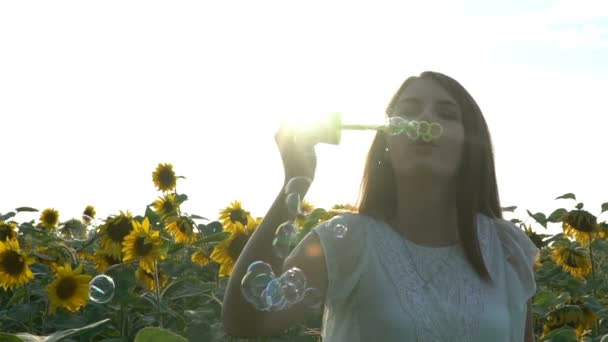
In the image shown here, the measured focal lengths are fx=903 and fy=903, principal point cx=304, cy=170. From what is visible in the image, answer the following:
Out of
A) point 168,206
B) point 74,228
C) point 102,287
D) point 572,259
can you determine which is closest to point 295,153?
point 102,287

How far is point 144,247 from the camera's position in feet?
13.5

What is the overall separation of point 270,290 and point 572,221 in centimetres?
355

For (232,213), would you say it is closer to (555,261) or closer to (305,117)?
(555,261)

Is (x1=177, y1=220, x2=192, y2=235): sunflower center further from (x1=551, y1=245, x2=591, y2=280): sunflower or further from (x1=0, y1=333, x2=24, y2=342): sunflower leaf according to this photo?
(x1=0, y1=333, x2=24, y2=342): sunflower leaf

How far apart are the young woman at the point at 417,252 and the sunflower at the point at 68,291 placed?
50.4 inches

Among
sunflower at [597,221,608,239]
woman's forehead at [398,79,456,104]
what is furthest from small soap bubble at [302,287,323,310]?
sunflower at [597,221,608,239]

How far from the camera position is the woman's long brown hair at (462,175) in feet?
10.2

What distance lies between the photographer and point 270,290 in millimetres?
2453

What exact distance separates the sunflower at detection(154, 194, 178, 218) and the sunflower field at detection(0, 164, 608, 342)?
0.34 m

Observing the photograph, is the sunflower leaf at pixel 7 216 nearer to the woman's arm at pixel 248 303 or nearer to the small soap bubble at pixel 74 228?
the small soap bubble at pixel 74 228

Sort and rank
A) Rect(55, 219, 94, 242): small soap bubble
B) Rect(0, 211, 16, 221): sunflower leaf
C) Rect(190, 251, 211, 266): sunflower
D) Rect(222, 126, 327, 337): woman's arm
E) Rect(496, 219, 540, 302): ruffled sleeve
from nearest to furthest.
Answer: Rect(222, 126, 327, 337): woman's arm
Rect(496, 219, 540, 302): ruffled sleeve
Rect(190, 251, 211, 266): sunflower
Rect(0, 211, 16, 221): sunflower leaf
Rect(55, 219, 94, 242): small soap bubble

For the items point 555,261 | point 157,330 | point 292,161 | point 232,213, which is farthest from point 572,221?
point 157,330

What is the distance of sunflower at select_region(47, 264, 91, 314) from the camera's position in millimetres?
3891

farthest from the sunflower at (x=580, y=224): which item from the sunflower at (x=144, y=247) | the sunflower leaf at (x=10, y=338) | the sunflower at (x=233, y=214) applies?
the sunflower leaf at (x=10, y=338)
